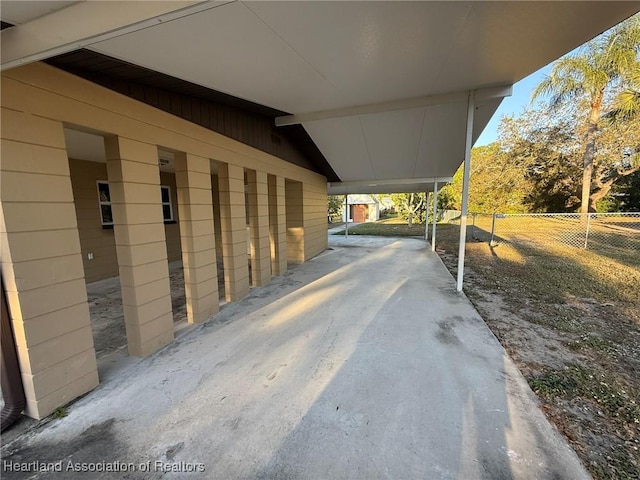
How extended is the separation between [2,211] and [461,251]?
5.37m

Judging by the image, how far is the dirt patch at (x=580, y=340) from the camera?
170 centimetres

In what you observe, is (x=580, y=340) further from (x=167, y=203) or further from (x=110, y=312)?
(x=167, y=203)

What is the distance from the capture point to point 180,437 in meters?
1.72

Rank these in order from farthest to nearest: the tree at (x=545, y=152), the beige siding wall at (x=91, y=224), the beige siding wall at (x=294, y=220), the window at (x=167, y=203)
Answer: the tree at (x=545, y=152) < the beige siding wall at (x=294, y=220) < the window at (x=167, y=203) < the beige siding wall at (x=91, y=224)

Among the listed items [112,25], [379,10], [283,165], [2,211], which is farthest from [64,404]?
[283,165]

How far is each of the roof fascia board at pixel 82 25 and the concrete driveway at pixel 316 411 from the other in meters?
2.33

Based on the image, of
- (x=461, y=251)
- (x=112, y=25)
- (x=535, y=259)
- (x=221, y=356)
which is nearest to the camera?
(x=112, y=25)

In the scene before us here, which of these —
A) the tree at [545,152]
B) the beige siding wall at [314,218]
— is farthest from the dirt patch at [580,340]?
the tree at [545,152]

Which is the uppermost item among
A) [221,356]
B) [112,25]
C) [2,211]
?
[112,25]

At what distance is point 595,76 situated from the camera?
1045cm

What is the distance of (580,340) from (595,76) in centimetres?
1342

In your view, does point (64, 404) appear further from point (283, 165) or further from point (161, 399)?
point (283, 165)

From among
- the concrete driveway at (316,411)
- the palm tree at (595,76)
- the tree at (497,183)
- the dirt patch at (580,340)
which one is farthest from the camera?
the tree at (497,183)

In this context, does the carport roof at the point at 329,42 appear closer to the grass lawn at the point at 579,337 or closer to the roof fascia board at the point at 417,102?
the roof fascia board at the point at 417,102
